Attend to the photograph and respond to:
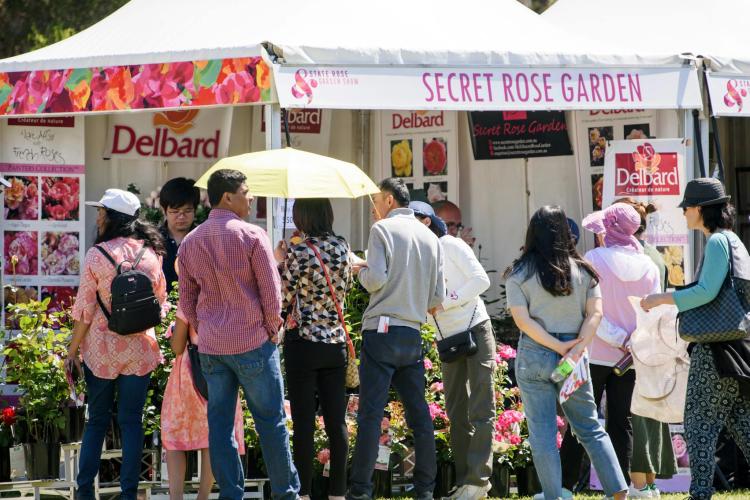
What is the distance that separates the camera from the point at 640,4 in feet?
39.2

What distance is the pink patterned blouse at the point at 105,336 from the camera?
6.91m

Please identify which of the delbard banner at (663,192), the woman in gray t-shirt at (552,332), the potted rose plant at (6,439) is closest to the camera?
the woman in gray t-shirt at (552,332)

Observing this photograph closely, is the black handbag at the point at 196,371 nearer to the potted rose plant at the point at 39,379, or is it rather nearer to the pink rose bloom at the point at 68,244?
the potted rose plant at the point at 39,379

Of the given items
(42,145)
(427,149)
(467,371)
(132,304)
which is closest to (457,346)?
(467,371)

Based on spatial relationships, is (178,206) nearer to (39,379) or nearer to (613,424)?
(39,379)

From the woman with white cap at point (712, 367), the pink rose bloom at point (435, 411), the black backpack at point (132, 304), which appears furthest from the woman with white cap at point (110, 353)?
the woman with white cap at point (712, 367)

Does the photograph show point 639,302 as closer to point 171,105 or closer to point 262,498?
point 262,498

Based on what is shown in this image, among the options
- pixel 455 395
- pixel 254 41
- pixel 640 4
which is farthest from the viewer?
pixel 640 4

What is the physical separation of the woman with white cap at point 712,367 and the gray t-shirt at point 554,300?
1.15ft

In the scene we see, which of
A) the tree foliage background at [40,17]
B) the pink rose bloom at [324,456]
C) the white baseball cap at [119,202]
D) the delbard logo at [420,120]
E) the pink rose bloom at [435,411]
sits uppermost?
the tree foliage background at [40,17]

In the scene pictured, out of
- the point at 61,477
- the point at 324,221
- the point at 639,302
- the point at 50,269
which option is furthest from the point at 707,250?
the point at 50,269

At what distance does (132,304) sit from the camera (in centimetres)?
678

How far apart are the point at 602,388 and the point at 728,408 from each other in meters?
1.13

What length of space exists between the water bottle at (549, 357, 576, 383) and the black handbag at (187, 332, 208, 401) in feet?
6.10
